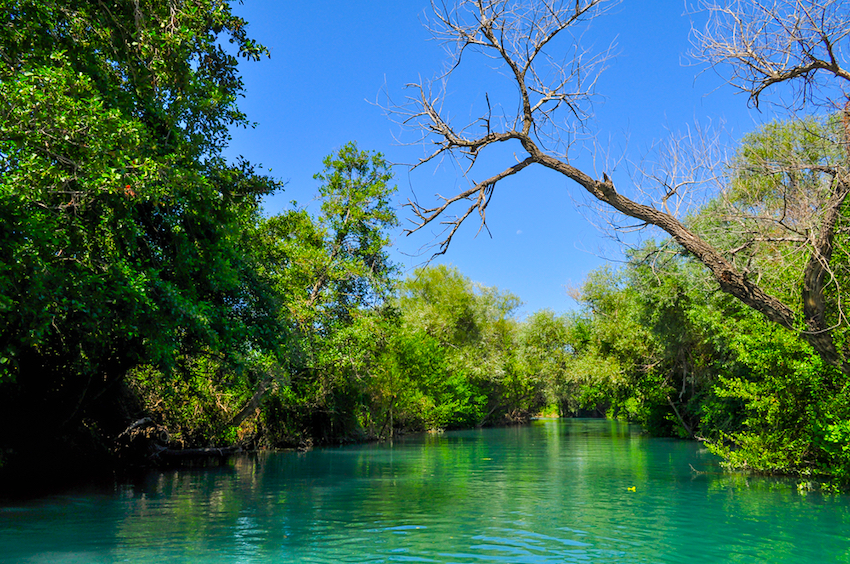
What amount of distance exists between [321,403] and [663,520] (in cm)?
2361

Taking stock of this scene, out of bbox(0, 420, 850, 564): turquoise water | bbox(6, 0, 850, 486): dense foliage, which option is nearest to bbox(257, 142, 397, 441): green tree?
bbox(6, 0, 850, 486): dense foliage

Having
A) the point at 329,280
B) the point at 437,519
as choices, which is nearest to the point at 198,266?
the point at 437,519

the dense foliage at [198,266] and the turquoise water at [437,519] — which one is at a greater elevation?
the dense foliage at [198,266]

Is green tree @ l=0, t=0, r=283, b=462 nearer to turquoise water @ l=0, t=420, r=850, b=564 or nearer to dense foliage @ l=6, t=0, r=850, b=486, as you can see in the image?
dense foliage @ l=6, t=0, r=850, b=486

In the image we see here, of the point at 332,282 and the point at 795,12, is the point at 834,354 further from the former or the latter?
the point at 332,282

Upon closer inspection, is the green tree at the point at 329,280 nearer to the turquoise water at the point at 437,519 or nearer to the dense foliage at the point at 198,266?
the dense foliage at the point at 198,266

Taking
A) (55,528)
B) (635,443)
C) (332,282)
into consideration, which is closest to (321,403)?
(332,282)

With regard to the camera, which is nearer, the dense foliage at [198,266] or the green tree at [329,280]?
the dense foliage at [198,266]

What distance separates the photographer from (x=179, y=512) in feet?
39.0

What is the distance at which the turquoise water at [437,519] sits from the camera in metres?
8.49

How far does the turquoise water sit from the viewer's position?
849cm

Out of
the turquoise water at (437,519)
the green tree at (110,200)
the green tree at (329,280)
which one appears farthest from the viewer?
the green tree at (329,280)

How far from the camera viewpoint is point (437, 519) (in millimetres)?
10977

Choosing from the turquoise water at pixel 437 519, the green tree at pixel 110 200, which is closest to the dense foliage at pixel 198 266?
the green tree at pixel 110 200
